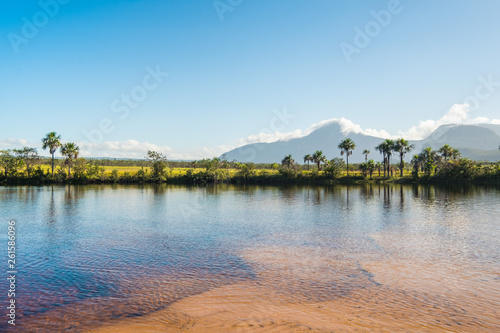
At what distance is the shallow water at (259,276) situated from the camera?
1275cm

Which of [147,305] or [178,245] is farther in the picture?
[178,245]

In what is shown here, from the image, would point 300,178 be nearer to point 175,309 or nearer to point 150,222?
point 150,222

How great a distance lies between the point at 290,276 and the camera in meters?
18.0

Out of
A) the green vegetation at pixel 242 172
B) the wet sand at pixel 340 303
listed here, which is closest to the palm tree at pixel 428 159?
the green vegetation at pixel 242 172

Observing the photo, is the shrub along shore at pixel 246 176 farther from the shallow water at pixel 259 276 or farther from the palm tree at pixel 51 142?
the shallow water at pixel 259 276

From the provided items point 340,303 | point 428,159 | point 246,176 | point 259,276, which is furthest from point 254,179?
point 340,303

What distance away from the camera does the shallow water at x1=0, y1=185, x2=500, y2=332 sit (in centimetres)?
1275

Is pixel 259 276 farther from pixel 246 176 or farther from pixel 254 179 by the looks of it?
pixel 246 176

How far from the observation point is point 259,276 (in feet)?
59.3

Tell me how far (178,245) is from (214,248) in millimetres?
3327

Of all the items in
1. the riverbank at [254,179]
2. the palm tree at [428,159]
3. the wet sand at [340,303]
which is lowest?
the wet sand at [340,303]

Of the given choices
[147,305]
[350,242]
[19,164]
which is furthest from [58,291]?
[19,164]

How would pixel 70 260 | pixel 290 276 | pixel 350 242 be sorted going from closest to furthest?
pixel 290 276, pixel 70 260, pixel 350 242

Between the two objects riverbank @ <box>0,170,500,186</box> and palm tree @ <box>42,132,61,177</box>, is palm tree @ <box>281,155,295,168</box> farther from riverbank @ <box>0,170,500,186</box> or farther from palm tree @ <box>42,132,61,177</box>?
palm tree @ <box>42,132,61,177</box>
